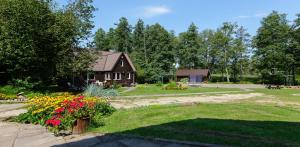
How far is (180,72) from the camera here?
85500 mm

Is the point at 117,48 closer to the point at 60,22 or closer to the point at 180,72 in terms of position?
the point at 180,72

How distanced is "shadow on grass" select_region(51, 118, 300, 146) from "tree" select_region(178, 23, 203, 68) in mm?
77148

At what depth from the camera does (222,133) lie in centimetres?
935

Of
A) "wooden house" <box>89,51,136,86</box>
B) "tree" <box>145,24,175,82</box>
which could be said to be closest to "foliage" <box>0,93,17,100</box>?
"wooden house" <box>89,51,136,86</box>

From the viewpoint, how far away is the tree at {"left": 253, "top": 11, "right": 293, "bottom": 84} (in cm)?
6681

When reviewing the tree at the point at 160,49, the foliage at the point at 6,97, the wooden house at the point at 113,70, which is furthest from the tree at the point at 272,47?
the foliage at the point at 6,97

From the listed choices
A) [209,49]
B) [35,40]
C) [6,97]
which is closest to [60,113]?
[6,97]

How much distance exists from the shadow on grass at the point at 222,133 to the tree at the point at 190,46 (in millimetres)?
77148

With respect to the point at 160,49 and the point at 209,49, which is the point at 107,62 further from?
the point at 209,49

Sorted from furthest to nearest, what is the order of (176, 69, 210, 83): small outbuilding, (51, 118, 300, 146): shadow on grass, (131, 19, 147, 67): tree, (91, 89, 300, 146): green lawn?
(131, 19, 147, 67): tree
(176, 69, 210, 83): small outbuilding
(91, 89, 300, 146): green lawn
(51, 118, 300, 146): shadow on grass

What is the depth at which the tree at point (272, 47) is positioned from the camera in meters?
66.8

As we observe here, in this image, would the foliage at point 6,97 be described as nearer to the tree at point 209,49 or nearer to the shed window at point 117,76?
the shed window at point 117,76

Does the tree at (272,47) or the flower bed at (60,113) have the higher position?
the tree at (272,47)

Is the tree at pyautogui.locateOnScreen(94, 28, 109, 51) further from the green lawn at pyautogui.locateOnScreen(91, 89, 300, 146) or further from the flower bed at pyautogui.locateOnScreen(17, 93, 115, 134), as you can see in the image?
the green lawn at pyautogui.locateOnScreen(91, 89, 300, 146)
